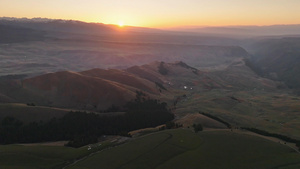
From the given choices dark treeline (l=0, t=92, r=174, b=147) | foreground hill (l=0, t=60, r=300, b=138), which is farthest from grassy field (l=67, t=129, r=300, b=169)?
foreground hill (l=0, t=60, r=300, b=138)

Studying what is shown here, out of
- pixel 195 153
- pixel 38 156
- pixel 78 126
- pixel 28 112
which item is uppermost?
pixel 195 153

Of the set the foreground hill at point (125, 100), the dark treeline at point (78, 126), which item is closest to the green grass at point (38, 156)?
the dark treeline at point (78, 126)

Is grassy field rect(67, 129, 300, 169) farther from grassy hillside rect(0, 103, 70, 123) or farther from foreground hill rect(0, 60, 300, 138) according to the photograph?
grassy hillside rect(0, 103, 70, 123)

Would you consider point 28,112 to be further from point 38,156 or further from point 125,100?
point 125,100

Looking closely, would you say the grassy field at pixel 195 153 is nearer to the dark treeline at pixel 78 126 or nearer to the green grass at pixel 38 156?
the green grass at pixel 38 156

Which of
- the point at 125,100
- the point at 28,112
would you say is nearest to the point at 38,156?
the point at 28,112

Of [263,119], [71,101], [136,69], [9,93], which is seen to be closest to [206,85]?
[136,69]
